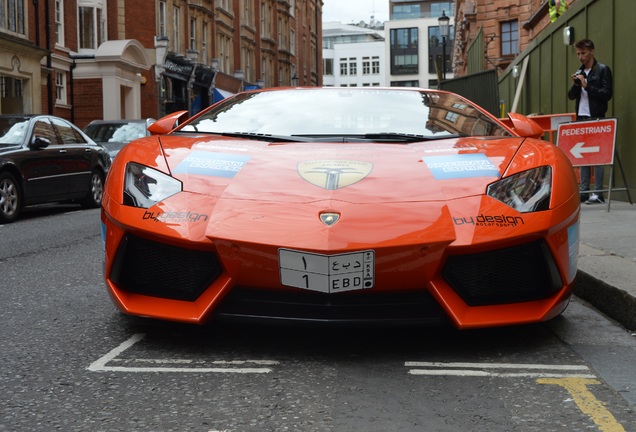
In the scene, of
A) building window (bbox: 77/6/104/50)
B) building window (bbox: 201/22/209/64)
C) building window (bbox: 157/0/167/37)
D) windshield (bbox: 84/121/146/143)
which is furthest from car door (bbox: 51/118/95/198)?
A: building window (bbox: 201/22/209/64)

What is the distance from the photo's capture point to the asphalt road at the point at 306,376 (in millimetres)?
2609

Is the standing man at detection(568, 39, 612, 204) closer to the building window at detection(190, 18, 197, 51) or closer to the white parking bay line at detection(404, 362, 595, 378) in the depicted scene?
the white parking bay line at detection(404, 362, 595, 378)

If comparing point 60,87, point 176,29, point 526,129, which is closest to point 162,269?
point 526,129

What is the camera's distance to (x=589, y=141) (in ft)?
31.9

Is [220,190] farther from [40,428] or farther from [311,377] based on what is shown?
[40,428]

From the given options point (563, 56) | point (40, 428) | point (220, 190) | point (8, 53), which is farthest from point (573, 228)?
point (8, 53)

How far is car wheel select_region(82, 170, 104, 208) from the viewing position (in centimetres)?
1294

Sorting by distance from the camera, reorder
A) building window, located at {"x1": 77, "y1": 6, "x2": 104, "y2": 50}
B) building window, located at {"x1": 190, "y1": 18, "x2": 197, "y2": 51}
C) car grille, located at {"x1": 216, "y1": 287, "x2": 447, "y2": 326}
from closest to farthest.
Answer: car grille, located at {"x1": 216, "y1": 287, "x2": 447, "y2": 326} < building window, located at {"x1": 77, "y1": 6, "x2": 104, "y2": 50} < building window, located at {"x1": 190, "y1": 18, "x2": 197, "y2": 51}

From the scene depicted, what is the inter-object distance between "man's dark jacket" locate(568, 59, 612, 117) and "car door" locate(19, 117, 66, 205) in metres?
6.95

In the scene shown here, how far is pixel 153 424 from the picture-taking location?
2.55 metres

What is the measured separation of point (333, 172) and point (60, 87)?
2667 centimetres

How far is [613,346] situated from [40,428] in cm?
234

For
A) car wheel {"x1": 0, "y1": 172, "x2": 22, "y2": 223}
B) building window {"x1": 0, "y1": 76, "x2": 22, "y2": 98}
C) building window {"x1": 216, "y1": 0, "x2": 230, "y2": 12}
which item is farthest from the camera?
building window {"x1": 216, "y1": 0, "x2": 230, "y2": 12}

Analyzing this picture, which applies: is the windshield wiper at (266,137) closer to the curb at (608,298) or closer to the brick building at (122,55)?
the curb at (608,298)
